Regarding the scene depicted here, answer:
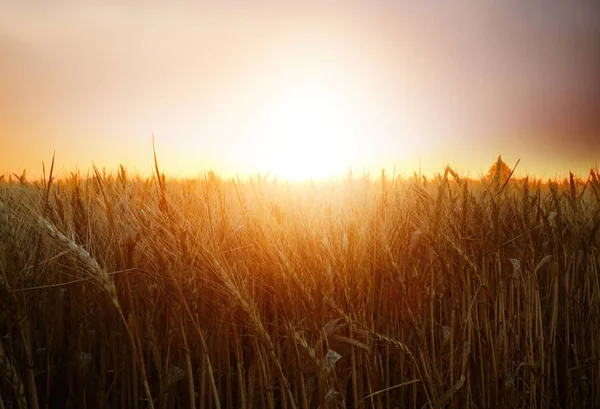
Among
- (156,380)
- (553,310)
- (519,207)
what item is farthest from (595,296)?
(156,380)

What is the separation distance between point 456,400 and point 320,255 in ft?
3.46

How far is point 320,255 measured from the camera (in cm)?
168

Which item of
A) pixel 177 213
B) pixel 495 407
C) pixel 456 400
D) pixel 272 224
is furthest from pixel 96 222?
pixel 495 407

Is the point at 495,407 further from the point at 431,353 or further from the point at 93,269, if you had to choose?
the point at 93,269

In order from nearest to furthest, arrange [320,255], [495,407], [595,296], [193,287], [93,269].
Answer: [93,269], [193,287], [320,255], [495,407], [595,296]

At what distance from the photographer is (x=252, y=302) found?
1399 mm

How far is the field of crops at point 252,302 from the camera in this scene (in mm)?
1464

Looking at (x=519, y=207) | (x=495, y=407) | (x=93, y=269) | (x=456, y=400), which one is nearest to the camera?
(x=93, y=269)

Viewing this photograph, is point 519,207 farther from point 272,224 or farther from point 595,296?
point 272,224

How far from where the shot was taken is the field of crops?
1.46 m

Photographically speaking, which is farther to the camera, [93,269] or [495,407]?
[495,407]

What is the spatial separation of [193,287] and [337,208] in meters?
0.94

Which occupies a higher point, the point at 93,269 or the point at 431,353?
the point at 93,269

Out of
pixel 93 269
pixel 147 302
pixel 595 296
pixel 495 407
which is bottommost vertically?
pixel 495 407
